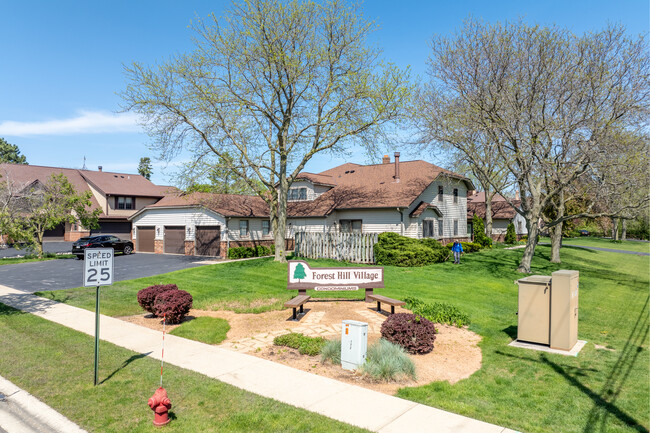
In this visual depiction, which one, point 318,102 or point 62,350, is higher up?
point 318,102

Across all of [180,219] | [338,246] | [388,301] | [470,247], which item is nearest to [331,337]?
[388,301]

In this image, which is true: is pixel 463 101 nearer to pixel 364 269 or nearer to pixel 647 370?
pixel 364 269

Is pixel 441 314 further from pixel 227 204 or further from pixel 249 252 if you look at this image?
pixel 227 204

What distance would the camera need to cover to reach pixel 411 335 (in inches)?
353

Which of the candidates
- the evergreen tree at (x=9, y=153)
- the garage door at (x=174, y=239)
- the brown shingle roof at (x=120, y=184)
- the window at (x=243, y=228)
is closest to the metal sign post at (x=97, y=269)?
the window at (x=243, y=228)

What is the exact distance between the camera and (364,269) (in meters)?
13.1

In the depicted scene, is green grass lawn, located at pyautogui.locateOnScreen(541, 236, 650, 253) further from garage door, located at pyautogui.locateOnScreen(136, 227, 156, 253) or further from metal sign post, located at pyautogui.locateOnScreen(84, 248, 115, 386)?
metal sign post, located at pyautogui.locateOnScreen(84, 248, 115, 386)

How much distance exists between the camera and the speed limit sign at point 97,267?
7.23 metres

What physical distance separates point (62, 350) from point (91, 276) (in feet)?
9.96

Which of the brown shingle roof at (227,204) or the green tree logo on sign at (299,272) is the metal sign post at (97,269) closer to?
the green tree logo on sign at (299,272)

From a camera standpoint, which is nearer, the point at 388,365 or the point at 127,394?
the point at 127,394

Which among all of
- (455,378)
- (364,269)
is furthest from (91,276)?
(364,269)

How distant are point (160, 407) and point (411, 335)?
5328 millimetres

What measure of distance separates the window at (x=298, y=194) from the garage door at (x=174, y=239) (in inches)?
365
